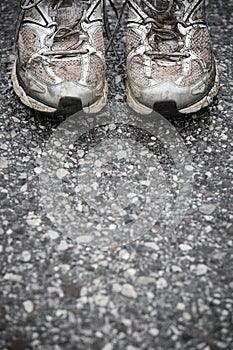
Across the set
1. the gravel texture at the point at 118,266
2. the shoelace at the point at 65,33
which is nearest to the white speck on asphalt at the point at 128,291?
the gravel texture at the point at 118,266

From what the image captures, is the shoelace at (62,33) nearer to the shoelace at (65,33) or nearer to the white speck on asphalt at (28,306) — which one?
the shoelace at (65,33)

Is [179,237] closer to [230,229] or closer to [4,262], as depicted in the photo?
[230,229]

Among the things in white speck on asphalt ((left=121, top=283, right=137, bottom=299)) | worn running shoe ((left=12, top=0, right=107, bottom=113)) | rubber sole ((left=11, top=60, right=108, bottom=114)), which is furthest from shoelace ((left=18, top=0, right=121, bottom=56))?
white speck on asphalt ((left=121, top=283, right=137, bottom=299))

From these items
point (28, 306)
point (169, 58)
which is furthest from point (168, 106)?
point (28, 306)

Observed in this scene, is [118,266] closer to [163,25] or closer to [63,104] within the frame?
[63,104]

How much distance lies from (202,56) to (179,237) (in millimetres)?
492

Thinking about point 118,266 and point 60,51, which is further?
point 60,51

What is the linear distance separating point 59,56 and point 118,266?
0.54 metres

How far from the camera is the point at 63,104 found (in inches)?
55.3

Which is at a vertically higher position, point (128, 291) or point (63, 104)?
point (63, 104)

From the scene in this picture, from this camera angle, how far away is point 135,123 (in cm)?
150

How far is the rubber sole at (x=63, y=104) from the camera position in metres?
1.40

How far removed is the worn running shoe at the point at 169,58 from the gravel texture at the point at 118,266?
0.09 m

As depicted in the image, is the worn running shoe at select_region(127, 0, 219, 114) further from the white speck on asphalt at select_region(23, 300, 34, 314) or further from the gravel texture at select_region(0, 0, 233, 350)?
the white speck on asphalt at select_region(23, 300, 34, 314)
